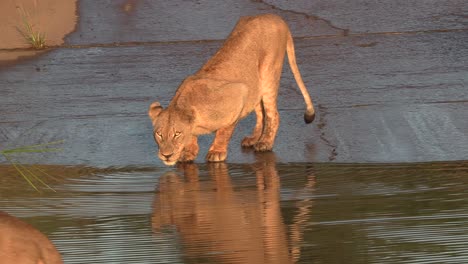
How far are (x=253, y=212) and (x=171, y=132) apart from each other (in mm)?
1632

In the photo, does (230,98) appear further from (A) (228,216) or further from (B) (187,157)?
(A) (228,216)

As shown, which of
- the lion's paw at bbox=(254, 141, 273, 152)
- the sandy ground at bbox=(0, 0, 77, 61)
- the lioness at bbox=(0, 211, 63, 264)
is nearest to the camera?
the lioness at bbox=(0, 211, 63, 264)

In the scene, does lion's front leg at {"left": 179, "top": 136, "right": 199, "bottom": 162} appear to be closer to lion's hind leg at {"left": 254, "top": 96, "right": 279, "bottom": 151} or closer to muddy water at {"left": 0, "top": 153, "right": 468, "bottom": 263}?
muddy water at {"left": 0, "top": 153, "right": 468, "bottom": 263}

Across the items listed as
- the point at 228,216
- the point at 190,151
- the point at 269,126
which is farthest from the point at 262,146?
the point at 228,216

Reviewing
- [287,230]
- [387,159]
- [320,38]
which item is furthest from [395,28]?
[287,230]

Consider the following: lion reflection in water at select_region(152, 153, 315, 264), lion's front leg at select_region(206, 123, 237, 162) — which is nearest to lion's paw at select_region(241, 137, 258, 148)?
lion's front leg at select_region(206, 123, 237, 162)

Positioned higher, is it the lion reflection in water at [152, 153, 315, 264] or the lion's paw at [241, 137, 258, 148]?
the lion reflection in water at [152, 153, 315, 264]

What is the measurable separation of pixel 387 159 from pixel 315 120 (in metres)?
1.44

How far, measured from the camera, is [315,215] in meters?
8.00

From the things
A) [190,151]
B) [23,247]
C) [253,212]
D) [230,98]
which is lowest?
[190,151]

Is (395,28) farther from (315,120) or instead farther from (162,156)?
(162,156)

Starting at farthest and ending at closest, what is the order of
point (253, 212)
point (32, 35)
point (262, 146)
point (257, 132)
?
point (32, 35)
point (257, 132)
point (262, 146)
point (253, 212)

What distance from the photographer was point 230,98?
995cm

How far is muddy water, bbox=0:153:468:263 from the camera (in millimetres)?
7191
